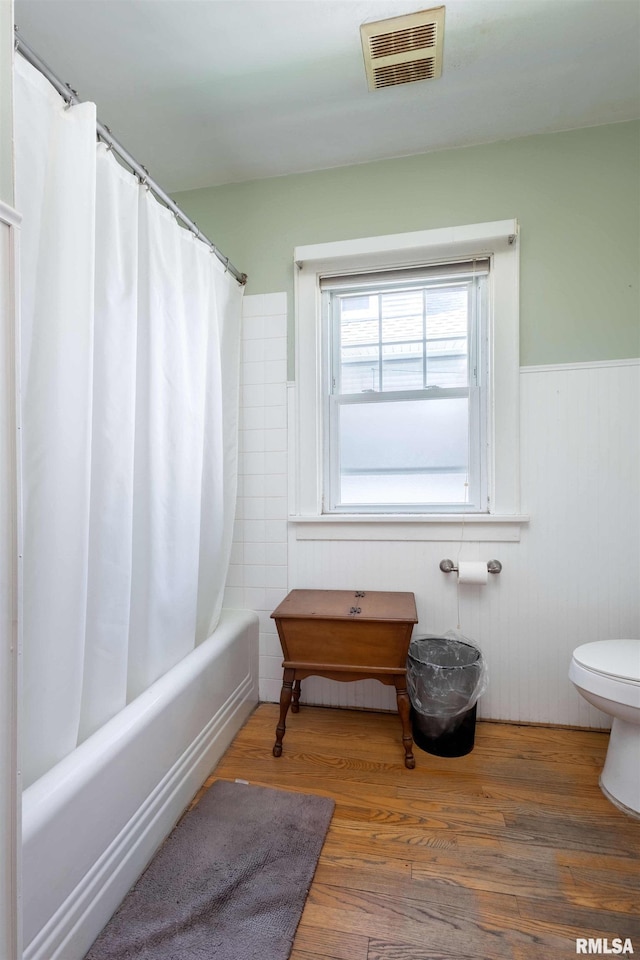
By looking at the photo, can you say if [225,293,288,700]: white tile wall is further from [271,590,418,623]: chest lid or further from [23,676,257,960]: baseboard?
[23,676,257,960]: baseboard

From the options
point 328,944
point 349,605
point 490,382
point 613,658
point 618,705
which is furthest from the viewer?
point 490,382

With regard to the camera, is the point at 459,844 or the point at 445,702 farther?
the point at 445,702

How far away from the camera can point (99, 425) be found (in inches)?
49.4

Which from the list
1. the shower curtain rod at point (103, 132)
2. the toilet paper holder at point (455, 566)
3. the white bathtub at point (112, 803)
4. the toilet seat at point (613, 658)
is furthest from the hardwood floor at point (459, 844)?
the shower curtain rod at point (103, 132)

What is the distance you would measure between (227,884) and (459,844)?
681 millimetres

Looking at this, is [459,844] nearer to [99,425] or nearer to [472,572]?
[472,572]

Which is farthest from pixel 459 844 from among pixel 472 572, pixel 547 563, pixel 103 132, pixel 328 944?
pixel 103 132

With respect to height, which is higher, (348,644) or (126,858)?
(348,644)

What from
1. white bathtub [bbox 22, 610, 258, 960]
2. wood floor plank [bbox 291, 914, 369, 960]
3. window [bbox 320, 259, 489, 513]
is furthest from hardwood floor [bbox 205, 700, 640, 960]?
window [bbox 320, 259, 489, 513]

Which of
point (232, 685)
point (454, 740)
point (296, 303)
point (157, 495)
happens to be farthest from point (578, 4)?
point (232, 685)

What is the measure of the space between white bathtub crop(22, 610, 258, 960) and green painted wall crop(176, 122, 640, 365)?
1915mm

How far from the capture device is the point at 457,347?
209 centimetres

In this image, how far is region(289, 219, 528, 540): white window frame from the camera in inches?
77.0

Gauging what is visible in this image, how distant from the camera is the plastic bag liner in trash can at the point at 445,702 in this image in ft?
5.78
